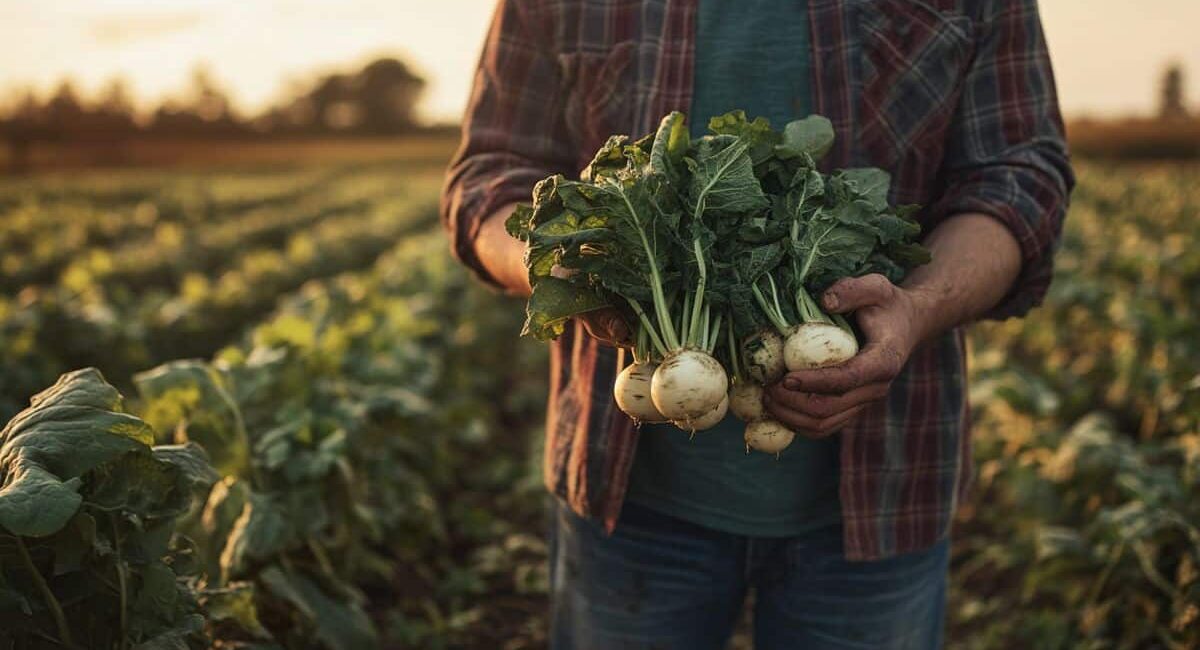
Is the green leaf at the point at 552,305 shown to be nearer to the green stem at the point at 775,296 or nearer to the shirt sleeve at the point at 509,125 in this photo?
the green stem at the point at 775,296

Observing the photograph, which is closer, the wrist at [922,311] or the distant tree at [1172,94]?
the wrist at [922,311]

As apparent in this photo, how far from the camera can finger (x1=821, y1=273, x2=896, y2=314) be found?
1.59 metres

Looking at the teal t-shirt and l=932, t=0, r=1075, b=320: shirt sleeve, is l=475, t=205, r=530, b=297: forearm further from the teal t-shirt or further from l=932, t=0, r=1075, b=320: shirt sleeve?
l=932, t=0, r=1075, b=320: shirt sleeve

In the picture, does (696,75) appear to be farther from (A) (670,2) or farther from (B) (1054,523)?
(B) (1054,523)

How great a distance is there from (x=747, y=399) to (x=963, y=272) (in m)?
0.49

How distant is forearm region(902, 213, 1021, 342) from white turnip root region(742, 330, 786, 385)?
0.26 meters

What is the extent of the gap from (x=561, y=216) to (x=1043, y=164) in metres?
0.99

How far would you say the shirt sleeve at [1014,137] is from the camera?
1.85 m

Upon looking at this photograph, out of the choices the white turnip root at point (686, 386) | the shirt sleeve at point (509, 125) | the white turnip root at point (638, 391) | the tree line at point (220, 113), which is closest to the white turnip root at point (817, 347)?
the white turnip root at point (686, 386)

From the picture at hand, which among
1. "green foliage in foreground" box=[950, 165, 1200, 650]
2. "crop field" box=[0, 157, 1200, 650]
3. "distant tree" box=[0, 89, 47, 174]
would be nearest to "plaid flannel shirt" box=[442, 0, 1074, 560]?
"crop field" box=[0, 157, 1200, 650]

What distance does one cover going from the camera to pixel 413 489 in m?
4.34

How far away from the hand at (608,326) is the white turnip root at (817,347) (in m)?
0.30

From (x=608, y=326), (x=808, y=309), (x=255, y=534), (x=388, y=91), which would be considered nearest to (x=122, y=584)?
(x=255, y=534)

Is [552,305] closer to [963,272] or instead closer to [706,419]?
[706,419]
